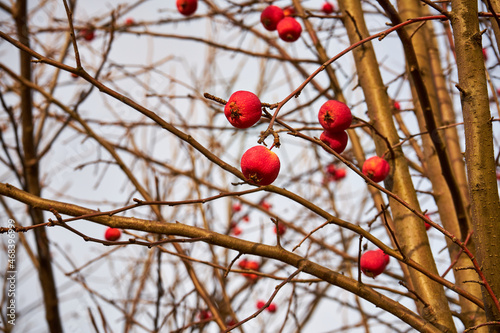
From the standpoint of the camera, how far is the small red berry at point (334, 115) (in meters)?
1.41

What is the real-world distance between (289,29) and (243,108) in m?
1.19

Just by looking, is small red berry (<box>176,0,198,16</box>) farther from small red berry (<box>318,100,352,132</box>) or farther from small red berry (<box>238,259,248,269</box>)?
small red berry (<box>238,259,248,269</box>)

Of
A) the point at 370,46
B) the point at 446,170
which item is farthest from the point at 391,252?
the point at 370,46

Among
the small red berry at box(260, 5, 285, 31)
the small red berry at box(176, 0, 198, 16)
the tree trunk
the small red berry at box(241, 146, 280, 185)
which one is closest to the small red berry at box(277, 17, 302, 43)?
the small red berry at box(260, 5, 285, 31)

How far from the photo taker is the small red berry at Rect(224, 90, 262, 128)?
3.76ft

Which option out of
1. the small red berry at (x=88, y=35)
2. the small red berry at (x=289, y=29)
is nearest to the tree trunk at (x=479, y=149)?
the small red berry at (x=289, y=29)

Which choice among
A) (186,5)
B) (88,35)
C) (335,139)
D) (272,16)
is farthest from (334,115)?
(88,35)

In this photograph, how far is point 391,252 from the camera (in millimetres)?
1278

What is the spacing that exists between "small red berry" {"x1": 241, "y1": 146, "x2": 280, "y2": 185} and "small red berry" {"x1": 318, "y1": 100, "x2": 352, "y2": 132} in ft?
1.14

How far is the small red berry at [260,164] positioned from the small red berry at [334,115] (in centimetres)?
35

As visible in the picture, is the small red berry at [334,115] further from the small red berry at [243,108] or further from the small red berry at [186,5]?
the small red berry at [186,5]

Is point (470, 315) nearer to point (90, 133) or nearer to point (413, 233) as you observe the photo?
point (413, 233)

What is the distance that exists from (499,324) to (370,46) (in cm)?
127

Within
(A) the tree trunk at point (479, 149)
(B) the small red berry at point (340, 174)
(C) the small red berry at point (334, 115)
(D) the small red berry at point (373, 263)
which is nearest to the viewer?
(A) the tree trunk at point (479, 149)
